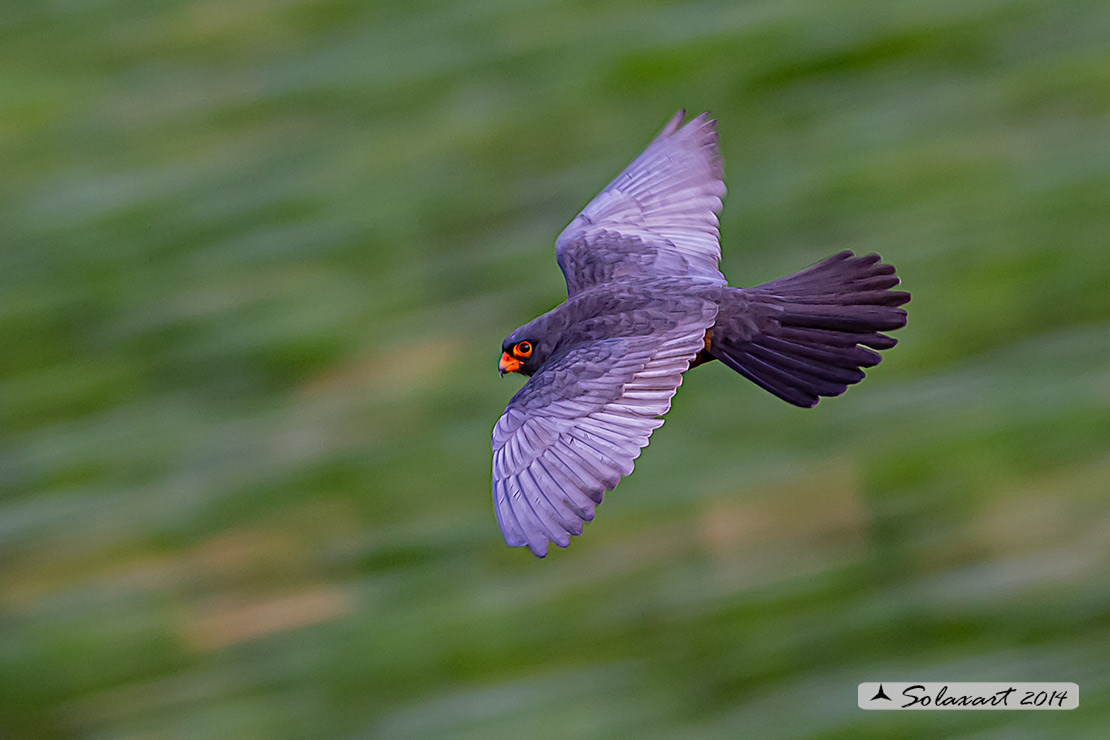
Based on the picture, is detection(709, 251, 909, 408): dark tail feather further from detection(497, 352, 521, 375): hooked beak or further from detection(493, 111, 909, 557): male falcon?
detection(497, 352, 521, 375): hooked beak

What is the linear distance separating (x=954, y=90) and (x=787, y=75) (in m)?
0.88

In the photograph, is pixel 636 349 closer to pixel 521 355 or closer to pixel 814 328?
pixel 521 355

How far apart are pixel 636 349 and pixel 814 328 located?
61 cm

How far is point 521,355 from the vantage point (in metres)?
5.05

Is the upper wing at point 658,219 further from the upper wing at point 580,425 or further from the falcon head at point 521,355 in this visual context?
the upper wing at point 580,425

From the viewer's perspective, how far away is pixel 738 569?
620 cm

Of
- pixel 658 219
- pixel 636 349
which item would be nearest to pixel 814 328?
pixel 636 349

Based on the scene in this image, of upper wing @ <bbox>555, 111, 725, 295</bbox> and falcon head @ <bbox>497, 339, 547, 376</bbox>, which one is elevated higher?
upper wing @ <bbox>555, 111, 725, 295</bbox>

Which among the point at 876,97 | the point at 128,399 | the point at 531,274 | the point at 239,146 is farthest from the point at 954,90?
the point at 128,399

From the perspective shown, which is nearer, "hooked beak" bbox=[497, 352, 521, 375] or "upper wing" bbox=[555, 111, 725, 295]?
"hooked beak" bbox=[497, 352, 521, 375]

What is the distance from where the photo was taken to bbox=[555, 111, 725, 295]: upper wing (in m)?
5.57

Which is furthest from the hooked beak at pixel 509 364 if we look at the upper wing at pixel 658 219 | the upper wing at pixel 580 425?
the upper wing at pixel 658 219

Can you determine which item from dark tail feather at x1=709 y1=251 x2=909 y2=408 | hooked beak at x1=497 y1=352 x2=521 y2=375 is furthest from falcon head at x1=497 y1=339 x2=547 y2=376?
dark tail feather at x1=709 y1=251 x2=909 y2=408

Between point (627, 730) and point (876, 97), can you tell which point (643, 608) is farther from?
point (876, 97)
